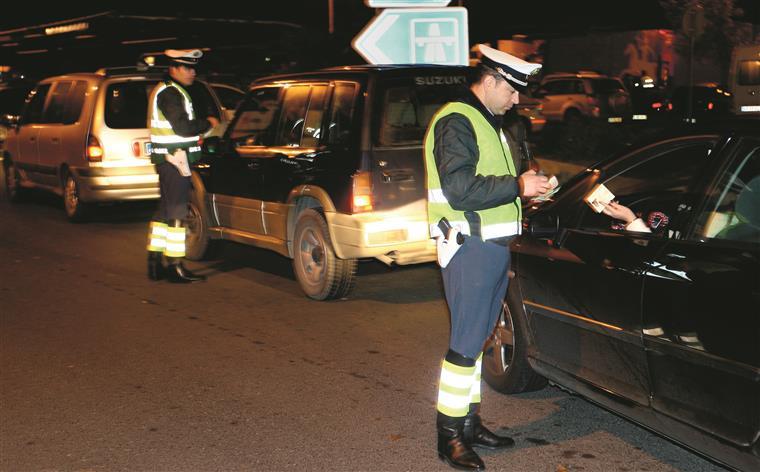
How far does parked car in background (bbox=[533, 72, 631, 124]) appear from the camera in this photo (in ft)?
88.4

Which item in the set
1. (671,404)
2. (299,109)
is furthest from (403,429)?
(299,109)

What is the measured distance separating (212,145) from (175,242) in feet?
3.30

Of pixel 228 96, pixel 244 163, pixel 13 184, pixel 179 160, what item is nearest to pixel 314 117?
pixel 244 163

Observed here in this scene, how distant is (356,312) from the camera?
760 cm

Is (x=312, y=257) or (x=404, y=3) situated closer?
(x=312, y=257)

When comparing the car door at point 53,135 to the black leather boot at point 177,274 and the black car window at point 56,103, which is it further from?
the black leather boot at point 177,274

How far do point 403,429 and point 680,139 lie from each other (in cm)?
203

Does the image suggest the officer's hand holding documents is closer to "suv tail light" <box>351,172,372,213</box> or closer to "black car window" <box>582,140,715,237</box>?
"suv tail light" <box>351,172,372,213</box>

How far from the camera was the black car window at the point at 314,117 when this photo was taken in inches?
307

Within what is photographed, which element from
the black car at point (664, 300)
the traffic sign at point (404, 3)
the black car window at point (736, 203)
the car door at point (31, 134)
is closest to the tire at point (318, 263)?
the black car at point (664, 300)


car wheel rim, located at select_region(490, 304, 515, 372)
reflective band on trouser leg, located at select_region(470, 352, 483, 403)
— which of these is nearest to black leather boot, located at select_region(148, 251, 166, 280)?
car wheel rim, located at select_region(490, 304, 515, 372)

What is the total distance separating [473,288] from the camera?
167 inches

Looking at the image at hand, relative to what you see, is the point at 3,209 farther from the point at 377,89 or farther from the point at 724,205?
the point at 724,205

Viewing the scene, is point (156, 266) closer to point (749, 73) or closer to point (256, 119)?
point (256, 119)
